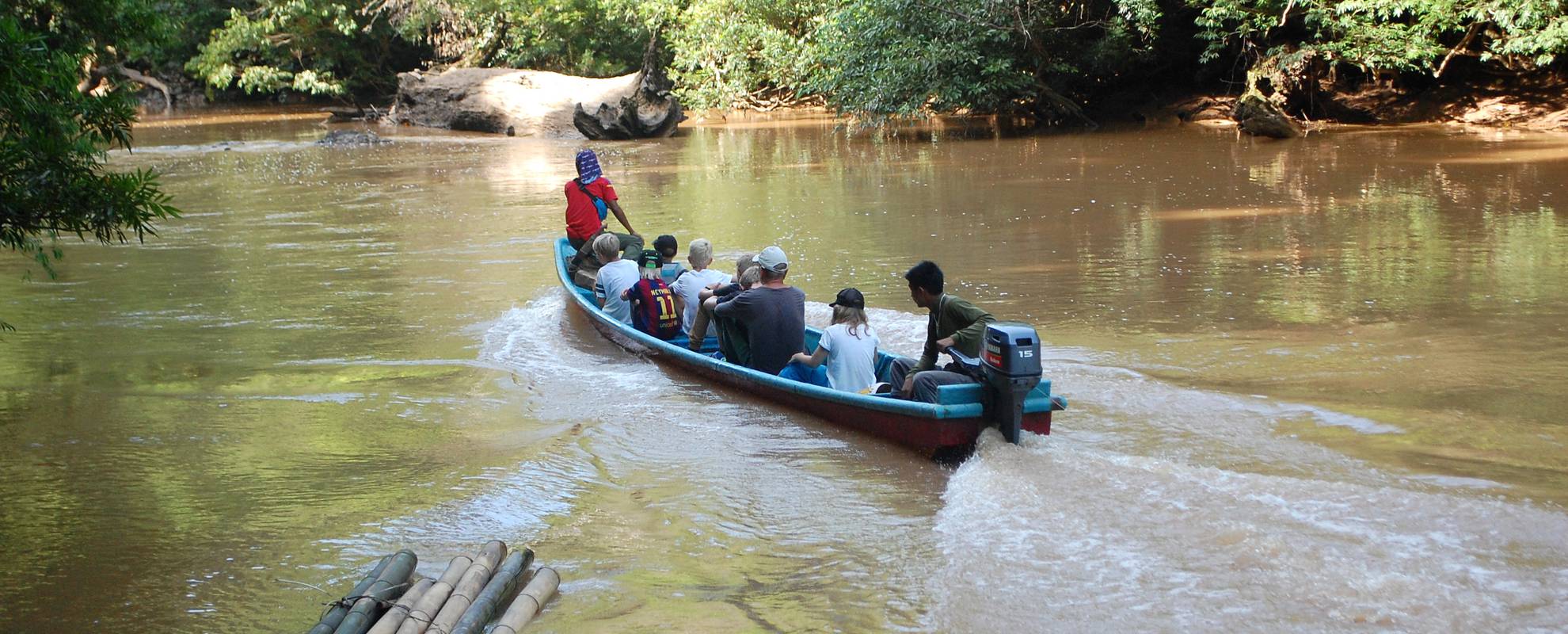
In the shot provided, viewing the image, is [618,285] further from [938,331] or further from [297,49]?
[297,49]

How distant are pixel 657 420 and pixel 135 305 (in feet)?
17.7

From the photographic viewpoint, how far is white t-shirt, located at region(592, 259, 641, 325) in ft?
27.3

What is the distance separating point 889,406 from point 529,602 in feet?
6.98

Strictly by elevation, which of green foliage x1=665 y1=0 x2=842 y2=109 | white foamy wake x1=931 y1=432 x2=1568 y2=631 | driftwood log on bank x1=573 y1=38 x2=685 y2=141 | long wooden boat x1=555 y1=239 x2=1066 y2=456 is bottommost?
white foamy wake x1=931 y1=432 x2=1568 y2=631

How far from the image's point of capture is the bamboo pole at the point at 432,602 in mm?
3947

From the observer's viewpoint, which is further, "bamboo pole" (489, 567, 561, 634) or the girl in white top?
the girl in white top

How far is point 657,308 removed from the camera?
8.01 metres

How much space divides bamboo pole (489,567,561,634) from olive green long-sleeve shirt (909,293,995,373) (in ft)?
7.43

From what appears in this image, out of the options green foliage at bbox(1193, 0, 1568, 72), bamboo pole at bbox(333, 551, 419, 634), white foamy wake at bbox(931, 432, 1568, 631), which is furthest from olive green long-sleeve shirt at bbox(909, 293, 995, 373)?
green foliage at bbox(1193, 0, 1568, 72)

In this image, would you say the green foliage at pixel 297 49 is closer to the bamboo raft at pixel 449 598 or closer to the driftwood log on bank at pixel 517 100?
the driftwood log on bank at pixel 517 100

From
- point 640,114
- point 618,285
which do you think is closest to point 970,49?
point 640,114

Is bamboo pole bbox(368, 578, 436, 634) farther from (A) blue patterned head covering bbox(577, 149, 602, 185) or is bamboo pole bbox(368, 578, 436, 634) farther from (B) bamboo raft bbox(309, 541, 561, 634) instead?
(A) blue patterned head covering bbox(577, 149, 602, 185)

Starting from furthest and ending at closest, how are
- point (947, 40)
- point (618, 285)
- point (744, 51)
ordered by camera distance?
point (744, 51) < point (947, 40) < point (618, 285)

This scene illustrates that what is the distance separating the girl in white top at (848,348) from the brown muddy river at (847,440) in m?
0.32
